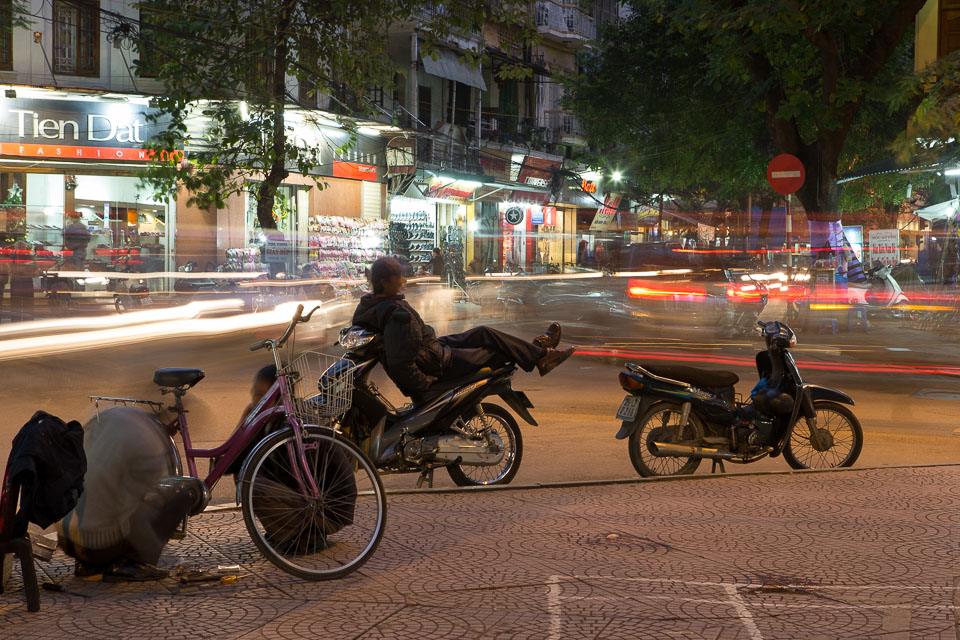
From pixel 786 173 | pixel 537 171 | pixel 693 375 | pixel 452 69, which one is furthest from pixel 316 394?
pixel 537 171

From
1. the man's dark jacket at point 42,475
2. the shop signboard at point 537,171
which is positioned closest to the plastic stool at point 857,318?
the man's dark jacket at point 42,475

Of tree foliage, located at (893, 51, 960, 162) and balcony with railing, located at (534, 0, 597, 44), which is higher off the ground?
balcony with railing, located at (534, 0, 597, 44)

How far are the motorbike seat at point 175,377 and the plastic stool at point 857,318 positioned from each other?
1813 centimetres

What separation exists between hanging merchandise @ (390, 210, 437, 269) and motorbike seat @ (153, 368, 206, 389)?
23.0 meters

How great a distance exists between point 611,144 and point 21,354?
19665 millimetres

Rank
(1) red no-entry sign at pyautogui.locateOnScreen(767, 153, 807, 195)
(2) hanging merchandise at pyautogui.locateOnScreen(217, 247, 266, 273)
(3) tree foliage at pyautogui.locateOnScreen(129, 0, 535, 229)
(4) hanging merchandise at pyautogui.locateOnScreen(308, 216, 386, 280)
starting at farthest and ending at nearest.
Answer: (4) hanging merchandise at pyautogui.locateOnScreen(308, 216, 386, 280) → (2) hanging merchandise at pyautogui.locateOnScreen(217, 247, 266, 273) → (3) tree foliage at pyautogui.locateOnScreen(129, 0, 535, 229) → (1) red no-entry sign at pyautogui.locateOnScreen(767, 153, 807, 195)

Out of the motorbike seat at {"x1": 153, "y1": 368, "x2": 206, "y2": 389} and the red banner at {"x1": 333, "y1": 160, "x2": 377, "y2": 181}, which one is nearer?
the motorbike seat at {"x1": 153, "y1": 368, "x2": 206, "y2": 389}

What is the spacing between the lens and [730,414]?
7.14 meters

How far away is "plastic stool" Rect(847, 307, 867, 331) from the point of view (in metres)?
20.8

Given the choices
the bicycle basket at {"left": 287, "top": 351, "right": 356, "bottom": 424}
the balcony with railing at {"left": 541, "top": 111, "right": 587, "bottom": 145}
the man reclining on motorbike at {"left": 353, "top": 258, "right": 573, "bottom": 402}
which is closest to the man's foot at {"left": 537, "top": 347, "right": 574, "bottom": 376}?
the man reclining on motorbike at {"left": 353, "top": 258, "right": 573, "bottom": 402}

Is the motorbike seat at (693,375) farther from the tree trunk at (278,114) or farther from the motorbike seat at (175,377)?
the tree trunk at (278,114)

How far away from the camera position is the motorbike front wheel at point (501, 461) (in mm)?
6801

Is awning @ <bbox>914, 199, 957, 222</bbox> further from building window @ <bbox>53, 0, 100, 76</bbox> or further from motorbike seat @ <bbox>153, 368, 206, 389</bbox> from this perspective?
motorbike seat @ <bbox>153, 368, 206, 389</bbox>

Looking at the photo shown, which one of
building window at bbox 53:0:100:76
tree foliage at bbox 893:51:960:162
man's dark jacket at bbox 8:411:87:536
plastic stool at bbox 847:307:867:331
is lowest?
plastic stool at bbox 847:307:867:331
